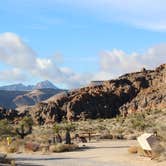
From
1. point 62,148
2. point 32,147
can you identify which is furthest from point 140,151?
point 32,147

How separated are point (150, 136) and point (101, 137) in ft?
89.1

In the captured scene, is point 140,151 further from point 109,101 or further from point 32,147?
point 109,101

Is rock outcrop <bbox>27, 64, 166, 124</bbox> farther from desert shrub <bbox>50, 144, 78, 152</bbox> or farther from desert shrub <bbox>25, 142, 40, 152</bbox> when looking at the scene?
desert shrub <bbox>25, 142, 40, 152</bbox>

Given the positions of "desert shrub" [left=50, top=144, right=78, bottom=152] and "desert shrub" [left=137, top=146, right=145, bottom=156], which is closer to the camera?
"desert shrub" [left=137, top=146, right=145, bottom=156]

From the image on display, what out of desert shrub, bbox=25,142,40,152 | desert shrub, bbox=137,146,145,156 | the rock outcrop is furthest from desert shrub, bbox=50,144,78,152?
the rock outcrop

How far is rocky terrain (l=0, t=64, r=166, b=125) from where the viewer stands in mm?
125125

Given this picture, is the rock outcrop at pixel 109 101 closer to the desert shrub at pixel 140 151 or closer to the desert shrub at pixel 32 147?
the desert shrub at pixel 32 147

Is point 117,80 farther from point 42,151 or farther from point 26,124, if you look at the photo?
point 42,151

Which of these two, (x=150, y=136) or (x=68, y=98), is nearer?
(x=150, y=136)

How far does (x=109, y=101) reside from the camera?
133m

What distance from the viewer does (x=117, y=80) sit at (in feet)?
476

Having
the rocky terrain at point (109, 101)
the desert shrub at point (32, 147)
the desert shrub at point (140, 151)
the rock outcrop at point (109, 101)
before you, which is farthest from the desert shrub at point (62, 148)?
the rock outcrop at point (109, 101)

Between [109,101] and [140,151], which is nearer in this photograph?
[140,151]

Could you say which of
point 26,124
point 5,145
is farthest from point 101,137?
point 26,124
